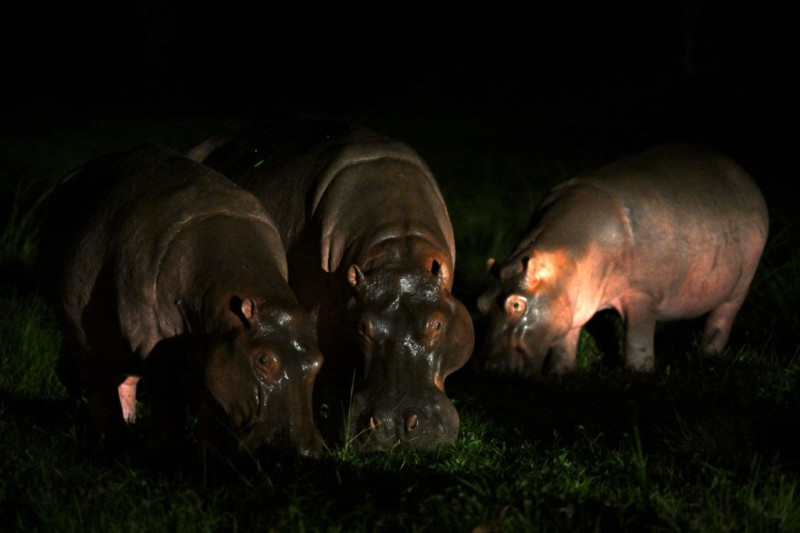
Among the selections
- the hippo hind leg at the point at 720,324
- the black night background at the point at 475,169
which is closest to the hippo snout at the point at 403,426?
the black night background at the point at 475,169

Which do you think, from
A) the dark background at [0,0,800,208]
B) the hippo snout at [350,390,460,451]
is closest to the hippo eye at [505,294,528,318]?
the hippo snout at [350,390,460,451]

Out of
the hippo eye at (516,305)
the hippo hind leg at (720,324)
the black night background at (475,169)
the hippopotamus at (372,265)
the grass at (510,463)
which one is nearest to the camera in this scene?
the grass at (510,463)

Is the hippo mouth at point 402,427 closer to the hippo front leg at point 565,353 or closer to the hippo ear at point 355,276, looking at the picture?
the hippo ear at point 355,276

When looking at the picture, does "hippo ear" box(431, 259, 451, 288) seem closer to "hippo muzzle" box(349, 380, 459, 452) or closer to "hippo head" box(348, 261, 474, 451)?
"hippo head" box(348, 261, 474, 451)

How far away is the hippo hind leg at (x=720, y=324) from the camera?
8.55 meters

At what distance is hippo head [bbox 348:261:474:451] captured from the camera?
5.85 meters

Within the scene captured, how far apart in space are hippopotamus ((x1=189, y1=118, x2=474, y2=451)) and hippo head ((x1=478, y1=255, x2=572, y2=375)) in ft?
2.40

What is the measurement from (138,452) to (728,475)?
106 inches

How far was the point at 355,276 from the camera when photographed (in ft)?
20.2

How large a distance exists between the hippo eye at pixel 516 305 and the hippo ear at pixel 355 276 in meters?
1.59

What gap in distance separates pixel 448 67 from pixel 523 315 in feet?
58.1

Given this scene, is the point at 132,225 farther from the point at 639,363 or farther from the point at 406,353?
the point at 639,363

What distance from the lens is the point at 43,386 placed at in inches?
293

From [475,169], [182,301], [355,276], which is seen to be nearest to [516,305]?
[355,276]
